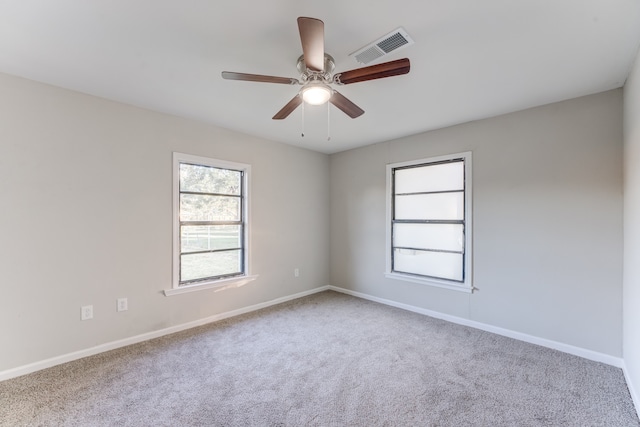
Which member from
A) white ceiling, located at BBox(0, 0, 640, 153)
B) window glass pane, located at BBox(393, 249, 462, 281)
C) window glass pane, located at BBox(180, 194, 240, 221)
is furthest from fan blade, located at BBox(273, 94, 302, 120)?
window glass pane, located at BBox(393, 249, 462, 281)

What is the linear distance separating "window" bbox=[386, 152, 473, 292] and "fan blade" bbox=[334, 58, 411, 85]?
2220 mm

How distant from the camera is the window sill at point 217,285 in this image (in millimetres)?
3230

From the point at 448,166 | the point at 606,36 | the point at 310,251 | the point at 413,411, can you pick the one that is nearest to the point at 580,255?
the point at 448,166

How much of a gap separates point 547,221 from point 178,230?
13.0ft

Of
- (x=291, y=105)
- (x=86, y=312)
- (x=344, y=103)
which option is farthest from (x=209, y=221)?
(x=344, y=103)

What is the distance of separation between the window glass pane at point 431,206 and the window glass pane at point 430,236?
0.42ft

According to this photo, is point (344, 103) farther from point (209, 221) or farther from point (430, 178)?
point (209, 221)

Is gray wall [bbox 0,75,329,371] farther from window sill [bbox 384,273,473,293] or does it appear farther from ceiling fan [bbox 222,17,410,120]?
window sill [bbox 384,273,473,293]

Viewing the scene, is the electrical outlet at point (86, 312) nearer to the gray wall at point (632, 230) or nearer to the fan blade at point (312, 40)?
the fan blade at point (312, 40)

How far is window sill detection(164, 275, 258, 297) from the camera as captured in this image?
3.23 meters

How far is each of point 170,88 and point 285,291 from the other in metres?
3.07

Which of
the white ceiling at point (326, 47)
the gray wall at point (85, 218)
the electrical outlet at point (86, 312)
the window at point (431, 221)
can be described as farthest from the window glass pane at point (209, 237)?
the window at point (431, 221)

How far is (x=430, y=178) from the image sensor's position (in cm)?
385

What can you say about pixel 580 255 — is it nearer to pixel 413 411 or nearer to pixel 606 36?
pixel 606 36
